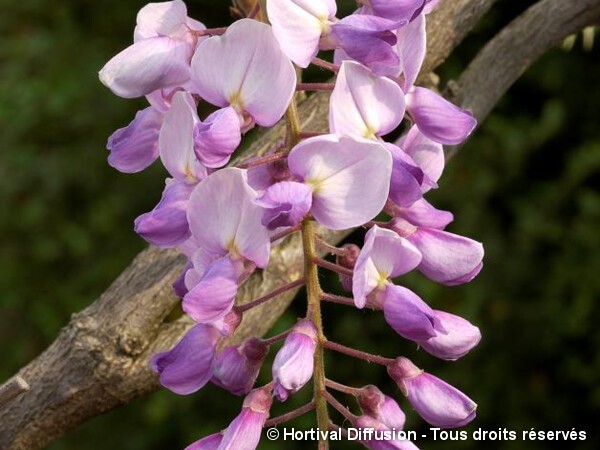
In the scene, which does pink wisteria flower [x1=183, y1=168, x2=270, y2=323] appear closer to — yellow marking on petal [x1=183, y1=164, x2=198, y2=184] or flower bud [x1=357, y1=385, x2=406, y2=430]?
yellow marking on petal [x1=183, y1=164, x2=198, y2=184]

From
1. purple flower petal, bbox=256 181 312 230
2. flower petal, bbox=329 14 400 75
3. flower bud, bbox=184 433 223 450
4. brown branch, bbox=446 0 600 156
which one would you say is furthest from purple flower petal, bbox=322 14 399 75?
brown branch, bbox=446 0 600 156

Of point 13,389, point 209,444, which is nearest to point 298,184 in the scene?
point 209,444

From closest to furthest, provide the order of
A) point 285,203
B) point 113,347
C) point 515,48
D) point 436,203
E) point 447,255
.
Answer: point 285,203
point 447,255
point 113,347
point 515,48
point 436,203

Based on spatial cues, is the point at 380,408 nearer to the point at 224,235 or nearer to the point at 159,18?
the point at 224,235

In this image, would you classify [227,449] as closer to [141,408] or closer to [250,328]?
[250,328]

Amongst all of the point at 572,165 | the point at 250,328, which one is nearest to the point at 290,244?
the point at 250,328

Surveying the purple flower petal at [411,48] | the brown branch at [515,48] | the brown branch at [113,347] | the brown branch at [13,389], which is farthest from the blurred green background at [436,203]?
the purple flower petal at [411,48]
